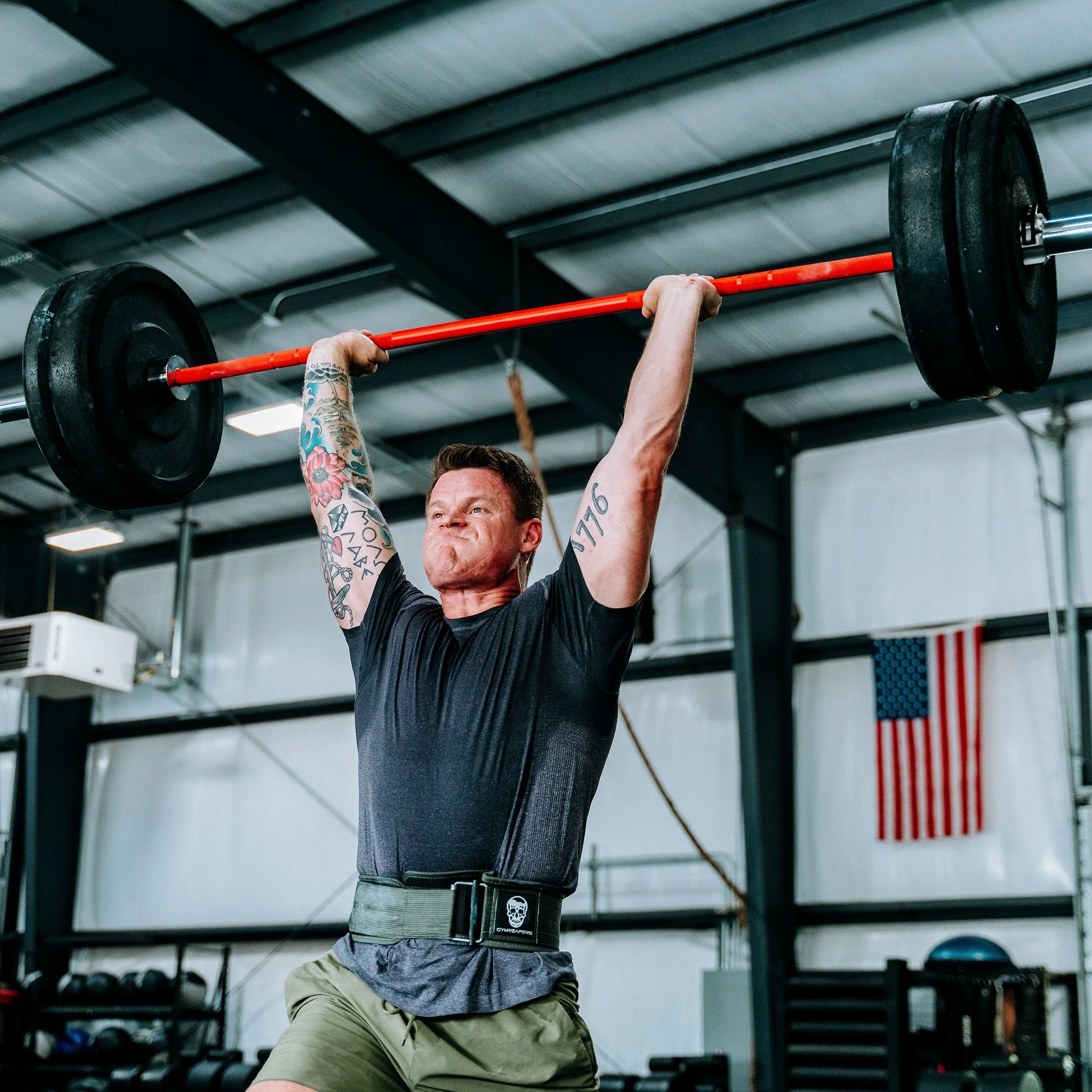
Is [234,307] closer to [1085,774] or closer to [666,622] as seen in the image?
[666,622]

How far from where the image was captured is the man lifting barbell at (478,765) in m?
1.52

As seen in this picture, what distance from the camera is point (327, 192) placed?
4812 millimetres

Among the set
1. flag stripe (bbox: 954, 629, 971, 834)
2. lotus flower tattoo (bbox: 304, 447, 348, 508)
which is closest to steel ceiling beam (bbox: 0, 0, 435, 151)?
lotus flower tattoo (bbox: 304, 447, 348, 508)

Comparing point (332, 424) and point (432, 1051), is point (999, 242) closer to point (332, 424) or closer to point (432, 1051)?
point (332, 424)

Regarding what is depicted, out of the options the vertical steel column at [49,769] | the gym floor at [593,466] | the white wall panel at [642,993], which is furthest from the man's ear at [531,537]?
the vertical steel column at [49,769]

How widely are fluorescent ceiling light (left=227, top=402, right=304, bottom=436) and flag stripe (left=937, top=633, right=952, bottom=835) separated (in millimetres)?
3016

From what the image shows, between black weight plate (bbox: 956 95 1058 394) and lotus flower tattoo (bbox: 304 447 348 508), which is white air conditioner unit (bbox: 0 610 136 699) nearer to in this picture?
lotus flower tattoo (bbox: 304 447 348 508)

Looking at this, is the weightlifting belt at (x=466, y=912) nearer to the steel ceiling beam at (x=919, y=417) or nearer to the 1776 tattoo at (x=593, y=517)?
the 1776 tattoo at (x=593, y=517)

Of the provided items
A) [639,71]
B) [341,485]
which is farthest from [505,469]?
[639,71]

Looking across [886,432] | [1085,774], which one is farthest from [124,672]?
[1085,774]

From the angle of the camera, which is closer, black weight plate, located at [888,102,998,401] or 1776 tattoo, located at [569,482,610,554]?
1776 tattoo, located at [569,482,610,554]

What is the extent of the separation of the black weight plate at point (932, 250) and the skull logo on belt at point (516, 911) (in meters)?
0.86

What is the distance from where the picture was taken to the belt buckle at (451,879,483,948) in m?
1.56

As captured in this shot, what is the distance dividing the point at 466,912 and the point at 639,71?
3723 millimetres
